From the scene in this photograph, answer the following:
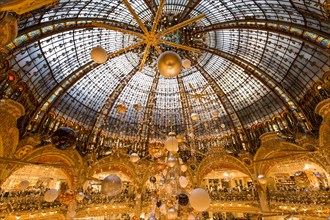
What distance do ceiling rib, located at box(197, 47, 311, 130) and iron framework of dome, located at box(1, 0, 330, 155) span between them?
0.10m

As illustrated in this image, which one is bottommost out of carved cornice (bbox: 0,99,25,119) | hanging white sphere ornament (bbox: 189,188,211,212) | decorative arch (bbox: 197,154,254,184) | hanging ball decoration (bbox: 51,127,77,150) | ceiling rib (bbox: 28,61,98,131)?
hanging white sphere ornament (bbox: 189,188,211,212)

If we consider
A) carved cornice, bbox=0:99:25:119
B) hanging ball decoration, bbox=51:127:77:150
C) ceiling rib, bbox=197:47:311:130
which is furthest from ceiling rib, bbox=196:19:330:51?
carved cornice, bbox=0:99:25:119

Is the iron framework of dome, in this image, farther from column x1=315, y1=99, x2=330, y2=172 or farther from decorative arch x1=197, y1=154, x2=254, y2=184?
column x1=315, y1=99, x2=330, y2=172

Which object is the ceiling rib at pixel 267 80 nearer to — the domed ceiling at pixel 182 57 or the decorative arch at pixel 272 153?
the domed ceiling at pixel 182 57

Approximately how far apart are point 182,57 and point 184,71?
3487 mm

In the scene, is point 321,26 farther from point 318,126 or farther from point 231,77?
point 231,77

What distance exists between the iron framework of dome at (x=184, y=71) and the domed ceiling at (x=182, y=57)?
0.29 feet

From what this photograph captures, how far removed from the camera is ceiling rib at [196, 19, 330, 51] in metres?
13.2

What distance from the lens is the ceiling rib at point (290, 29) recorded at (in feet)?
→ 43.4

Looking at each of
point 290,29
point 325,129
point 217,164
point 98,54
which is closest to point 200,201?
point 98,54

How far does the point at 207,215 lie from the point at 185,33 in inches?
1000

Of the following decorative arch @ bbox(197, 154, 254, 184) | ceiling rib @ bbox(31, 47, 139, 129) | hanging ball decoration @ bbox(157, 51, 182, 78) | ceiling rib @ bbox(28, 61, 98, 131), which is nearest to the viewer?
hanging ball decoration @ bbox(157, 51, 182, 78)

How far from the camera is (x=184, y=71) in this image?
2341 cm

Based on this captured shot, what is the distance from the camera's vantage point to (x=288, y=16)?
13.5 m
